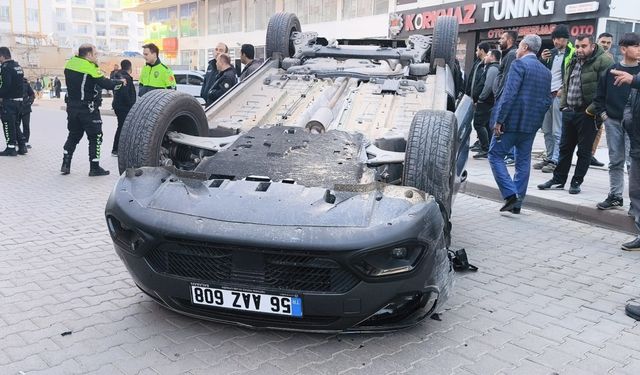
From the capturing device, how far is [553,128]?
8.35 meters

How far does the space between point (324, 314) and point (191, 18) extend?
4339 centimetres

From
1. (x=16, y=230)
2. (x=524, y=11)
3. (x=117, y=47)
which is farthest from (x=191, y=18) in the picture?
(x=117, y=47)

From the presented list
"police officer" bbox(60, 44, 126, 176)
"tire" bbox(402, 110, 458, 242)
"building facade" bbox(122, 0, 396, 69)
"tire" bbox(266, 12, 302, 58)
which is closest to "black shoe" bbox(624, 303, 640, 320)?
"tire" bbox(402, 110, 458, 242)

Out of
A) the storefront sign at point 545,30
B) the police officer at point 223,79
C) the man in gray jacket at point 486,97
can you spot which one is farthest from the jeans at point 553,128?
the storefront sign at point 545,30

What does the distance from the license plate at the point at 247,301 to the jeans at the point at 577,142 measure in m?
5.18

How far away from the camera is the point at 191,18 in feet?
141

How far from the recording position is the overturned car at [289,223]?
282 centimetres

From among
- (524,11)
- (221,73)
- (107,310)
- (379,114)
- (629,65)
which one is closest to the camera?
(107,310)

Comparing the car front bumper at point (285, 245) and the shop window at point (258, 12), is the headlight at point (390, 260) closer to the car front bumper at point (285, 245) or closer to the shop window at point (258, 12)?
the car front bumper at point (285, 245)

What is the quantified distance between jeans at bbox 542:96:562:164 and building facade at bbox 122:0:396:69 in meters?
16.9

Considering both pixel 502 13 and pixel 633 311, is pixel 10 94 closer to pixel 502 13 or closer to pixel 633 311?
pixel 633 311

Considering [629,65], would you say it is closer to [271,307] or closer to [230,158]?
[230,158]

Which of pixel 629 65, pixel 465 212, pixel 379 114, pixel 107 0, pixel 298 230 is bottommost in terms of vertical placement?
pixel 465 212

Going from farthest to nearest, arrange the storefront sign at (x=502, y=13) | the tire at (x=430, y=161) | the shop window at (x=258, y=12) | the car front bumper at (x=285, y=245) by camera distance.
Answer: the shop window at (x=258, y=12) < the storefront sign at (x=502, y=13) < the tire at (x=430, y=161) < the car front bumper at (x=285, y=245)
